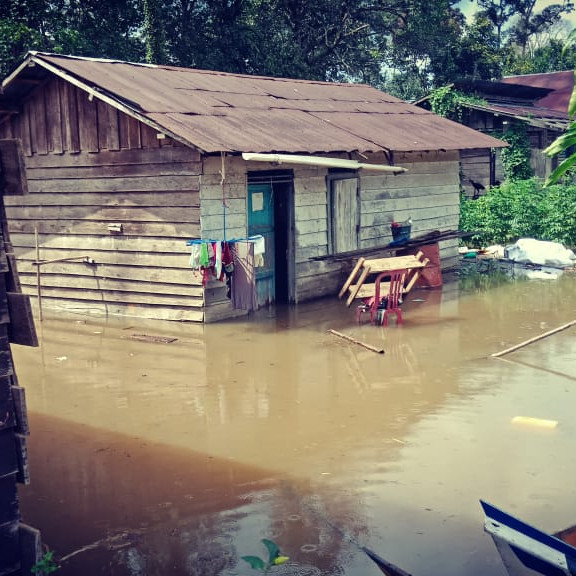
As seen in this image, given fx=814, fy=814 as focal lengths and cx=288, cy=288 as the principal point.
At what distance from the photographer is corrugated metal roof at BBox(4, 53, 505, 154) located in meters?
12.5

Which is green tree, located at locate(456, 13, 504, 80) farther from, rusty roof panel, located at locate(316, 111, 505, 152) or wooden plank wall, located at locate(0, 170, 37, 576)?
wooden plank wall, located at locate(0, 170, 37, 576)

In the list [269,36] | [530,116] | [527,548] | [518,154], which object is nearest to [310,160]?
[527,548]

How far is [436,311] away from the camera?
1391 cm

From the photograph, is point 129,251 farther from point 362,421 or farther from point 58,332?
point 362,421

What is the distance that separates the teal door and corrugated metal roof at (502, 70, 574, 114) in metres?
25.1

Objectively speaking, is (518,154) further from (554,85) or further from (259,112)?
(554,85)

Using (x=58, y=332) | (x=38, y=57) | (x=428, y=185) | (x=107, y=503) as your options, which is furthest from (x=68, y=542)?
(x=428, y=185)

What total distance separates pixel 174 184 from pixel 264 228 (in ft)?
6.95

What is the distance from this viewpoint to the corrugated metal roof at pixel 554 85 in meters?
36.6

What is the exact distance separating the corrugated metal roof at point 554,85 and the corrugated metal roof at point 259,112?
19.1 meters

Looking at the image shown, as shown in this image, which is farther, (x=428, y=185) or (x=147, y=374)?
(x=428, y=185)

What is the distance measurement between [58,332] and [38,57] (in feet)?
14.2

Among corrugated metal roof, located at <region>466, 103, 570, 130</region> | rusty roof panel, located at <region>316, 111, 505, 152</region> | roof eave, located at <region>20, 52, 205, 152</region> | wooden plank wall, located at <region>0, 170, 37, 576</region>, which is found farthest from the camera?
corrugated metal roof, located at <region>466, 103, 570, 130</region>

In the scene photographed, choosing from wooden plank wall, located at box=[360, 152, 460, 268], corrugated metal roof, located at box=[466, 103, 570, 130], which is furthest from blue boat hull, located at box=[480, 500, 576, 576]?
corrugated metal roof, located at box=[466, 103, 570, 130]
